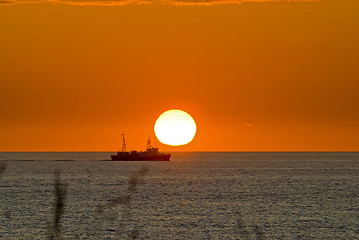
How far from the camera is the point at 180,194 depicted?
113 meters

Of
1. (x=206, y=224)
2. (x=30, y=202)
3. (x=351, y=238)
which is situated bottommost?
(x=351, y=238)

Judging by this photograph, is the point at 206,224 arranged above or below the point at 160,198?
below

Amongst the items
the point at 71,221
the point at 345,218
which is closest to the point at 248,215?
the point at 345,218

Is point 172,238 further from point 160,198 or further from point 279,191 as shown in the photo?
point 279,191

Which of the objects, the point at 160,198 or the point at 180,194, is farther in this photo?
the point at 180,194

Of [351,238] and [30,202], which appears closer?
[351,238]

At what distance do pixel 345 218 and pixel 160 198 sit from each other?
39144mm

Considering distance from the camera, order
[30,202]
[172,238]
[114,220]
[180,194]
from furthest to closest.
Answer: [180,194], [30,202], [114,220], [172,238]

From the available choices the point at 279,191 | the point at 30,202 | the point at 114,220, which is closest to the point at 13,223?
the point at 114,220

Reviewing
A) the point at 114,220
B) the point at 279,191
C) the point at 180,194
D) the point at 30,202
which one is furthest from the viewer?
the point at 279,191

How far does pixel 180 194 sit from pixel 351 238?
58.5m

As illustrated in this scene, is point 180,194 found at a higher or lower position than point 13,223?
higher

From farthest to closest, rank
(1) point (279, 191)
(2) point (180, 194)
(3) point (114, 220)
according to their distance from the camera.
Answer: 1. (1) point (279, 191)
2. (2) point (180, 194)
3. (3) point (114, 220)

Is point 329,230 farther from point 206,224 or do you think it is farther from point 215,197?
point 215,197
